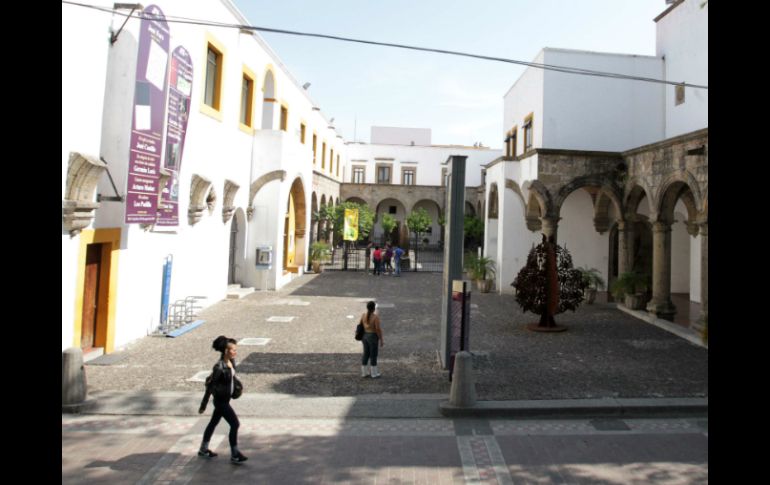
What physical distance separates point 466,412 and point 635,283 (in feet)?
35.1

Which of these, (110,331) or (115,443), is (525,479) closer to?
(115,443)

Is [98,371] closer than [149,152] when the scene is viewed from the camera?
Yes

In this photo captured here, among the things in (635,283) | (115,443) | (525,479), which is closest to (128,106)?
(115,443)

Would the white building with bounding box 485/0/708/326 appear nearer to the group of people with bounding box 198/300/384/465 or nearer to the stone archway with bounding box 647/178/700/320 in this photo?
the stone archway with bounding box 647/178/700/320

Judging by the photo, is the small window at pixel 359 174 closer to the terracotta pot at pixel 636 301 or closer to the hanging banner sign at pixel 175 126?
the terracotta pot at pixel 636 301

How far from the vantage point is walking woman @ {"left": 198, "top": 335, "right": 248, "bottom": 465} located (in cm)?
544

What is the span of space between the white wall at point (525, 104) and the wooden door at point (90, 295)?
47.6 feet

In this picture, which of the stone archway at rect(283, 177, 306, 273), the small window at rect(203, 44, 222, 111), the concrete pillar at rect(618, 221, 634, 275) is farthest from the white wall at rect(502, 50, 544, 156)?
the small window at rect(203, 44, 222, 111)

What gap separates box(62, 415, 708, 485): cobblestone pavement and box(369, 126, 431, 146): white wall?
2026 inches

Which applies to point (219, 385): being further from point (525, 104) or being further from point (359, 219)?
point (359, 219)

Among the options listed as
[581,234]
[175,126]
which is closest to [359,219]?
[581,234]

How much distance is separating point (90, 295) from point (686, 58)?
1852 cm

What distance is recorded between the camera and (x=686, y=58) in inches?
648
